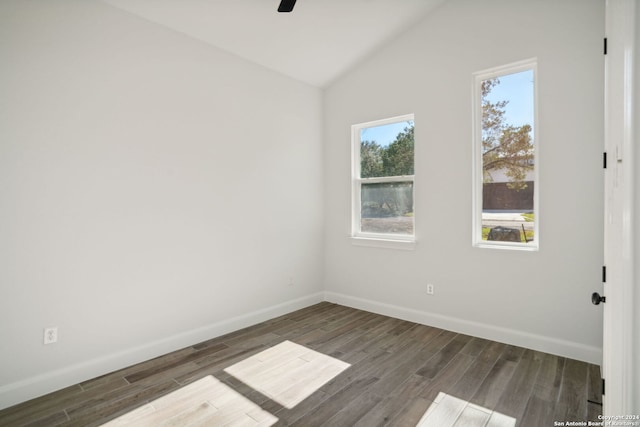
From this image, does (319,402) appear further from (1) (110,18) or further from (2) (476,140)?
(1) (110,18)

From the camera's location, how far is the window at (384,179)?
393 centimetres

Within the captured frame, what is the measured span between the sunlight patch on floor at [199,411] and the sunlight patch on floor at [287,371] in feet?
0.59

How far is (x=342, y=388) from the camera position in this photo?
2.44m

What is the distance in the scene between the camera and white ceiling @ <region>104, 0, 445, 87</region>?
2.88m

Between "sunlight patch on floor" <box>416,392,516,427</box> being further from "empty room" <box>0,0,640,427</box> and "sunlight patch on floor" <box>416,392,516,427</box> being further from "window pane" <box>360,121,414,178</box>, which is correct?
"window pane" <box>360,121,414,178</box>

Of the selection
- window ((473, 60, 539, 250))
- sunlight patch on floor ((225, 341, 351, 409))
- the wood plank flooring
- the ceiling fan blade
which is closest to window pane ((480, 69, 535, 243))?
window ((473, 60, 539, 250))

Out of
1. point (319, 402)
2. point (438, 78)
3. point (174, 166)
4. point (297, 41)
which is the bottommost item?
point (319, 402)

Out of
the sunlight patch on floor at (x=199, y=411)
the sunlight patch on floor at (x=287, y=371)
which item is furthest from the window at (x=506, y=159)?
the sunlight patch on floor at (x=199, y=411)

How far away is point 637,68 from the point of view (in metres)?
1.17

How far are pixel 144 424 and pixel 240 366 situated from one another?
0.84 meters

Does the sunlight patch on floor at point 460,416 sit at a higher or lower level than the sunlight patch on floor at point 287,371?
lower

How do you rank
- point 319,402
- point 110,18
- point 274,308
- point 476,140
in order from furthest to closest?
point 274,308, point 476,140, point 110,18, point 319,402

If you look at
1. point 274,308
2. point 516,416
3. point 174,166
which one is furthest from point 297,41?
point 516,416

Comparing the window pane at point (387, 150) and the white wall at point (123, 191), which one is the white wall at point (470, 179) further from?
the white wall at point (123, 191)
